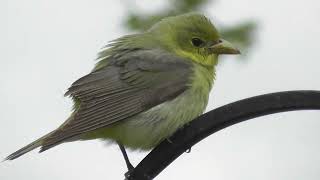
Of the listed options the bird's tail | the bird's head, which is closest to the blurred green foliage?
the bird's head

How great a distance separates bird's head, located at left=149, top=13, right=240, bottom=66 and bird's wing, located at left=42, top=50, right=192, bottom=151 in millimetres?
159

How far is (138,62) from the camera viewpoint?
204 inches

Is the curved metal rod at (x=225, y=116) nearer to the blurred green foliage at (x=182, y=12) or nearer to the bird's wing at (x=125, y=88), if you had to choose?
the bird's wing at (x=125, y=88)

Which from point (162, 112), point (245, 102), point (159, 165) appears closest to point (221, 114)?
point (245, 102)

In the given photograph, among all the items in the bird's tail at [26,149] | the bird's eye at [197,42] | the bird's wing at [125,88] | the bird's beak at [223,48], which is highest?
the bird's eye at [197,42]

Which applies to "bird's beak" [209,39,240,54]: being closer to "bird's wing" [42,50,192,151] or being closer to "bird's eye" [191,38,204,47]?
"bird's eye" [191,38,204,47]

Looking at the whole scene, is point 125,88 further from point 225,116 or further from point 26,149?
point 225,116

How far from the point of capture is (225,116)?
3883 mm

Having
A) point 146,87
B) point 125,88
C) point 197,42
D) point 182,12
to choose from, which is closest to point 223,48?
point 197,42

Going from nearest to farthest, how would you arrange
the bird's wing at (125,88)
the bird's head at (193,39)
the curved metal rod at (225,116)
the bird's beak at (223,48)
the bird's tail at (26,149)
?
the curved metal rod at (225,116)
the bird's tail at (26,149)
the bird's wing at (125,88)
the bird's beak at (223,48)
the bird's head at (193,39)

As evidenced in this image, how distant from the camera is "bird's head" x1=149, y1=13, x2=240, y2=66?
5.35 m

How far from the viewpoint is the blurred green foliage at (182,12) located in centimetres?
799

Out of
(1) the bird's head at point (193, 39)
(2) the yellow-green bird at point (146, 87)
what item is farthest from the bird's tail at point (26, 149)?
(1) the bird's head at point (193, 39)

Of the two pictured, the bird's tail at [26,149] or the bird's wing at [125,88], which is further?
the bird's wing at [125,88]
